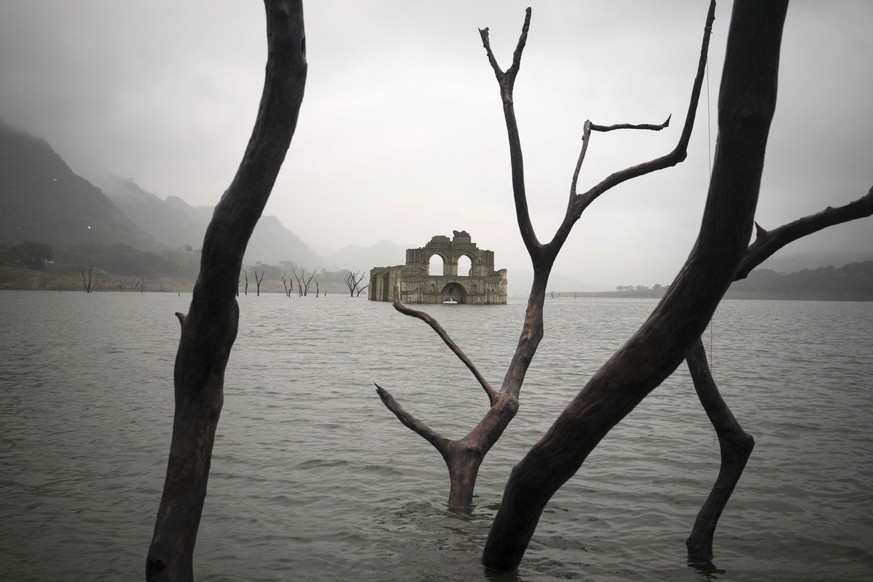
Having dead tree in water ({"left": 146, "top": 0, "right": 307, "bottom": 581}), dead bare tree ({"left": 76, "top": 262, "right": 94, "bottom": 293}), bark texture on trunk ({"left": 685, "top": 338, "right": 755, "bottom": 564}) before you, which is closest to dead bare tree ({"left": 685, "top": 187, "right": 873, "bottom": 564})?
bark texture on trunk ({"left": 685, "top": 338, "right": 755, "bottom": 564})

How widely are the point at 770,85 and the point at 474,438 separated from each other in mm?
3958

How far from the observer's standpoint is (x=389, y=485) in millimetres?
6789

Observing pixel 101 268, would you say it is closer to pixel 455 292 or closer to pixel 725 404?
pixel 455 292

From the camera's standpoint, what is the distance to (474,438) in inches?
215

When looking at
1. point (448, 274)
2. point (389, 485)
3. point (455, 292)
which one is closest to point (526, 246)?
point (389, 485)

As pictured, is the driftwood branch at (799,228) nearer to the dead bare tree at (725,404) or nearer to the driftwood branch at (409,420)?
the dead bare tree at (725,404)

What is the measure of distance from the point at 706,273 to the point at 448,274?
83.0 metres

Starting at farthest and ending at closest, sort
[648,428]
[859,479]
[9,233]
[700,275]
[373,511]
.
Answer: [9,233] < [648,428] < [859,479] < [373,511] < [700,275]

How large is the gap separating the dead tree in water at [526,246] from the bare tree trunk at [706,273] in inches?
71.7

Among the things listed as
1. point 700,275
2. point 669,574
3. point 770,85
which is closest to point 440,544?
point 669,574

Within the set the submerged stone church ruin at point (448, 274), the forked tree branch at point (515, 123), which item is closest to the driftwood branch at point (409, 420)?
the forked tree branch at point (515, 123)

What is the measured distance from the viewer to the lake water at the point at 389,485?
4805 mm

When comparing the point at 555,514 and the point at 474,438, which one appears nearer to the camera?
the point at 474,438

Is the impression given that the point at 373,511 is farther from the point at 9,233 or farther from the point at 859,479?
the point at 9,233
